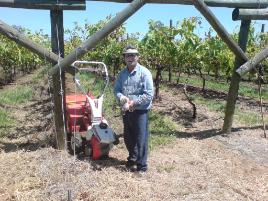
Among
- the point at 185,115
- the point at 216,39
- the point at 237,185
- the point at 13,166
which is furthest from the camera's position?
the point at 216,39

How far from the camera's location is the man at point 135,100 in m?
5.51

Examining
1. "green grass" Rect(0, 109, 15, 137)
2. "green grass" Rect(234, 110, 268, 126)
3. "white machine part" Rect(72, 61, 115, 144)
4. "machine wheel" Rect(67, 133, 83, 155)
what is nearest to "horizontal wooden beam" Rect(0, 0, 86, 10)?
"white machine part" Rect(72, 61, 115, 144)

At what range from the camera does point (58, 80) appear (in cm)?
640

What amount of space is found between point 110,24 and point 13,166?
255cm

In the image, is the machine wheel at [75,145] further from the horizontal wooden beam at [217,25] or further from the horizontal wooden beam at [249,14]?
the horizontal wooden beam at [249,14]

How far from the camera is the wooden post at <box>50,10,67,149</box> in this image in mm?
6180

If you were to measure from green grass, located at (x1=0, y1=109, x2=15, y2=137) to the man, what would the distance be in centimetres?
302

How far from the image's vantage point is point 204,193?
520 centimetres

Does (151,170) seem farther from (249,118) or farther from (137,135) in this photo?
(249,118)

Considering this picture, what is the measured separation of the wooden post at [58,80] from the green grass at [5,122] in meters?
1.60

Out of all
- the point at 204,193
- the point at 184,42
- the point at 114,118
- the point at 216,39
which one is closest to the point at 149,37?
the point at 184,42

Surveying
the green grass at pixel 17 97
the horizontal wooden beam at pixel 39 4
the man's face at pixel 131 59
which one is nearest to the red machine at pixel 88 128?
the man's face at pixel 131 59

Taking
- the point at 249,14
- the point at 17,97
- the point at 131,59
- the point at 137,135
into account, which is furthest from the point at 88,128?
the point at 17,97

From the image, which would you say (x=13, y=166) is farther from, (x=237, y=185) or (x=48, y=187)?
(x=237, y=185)
